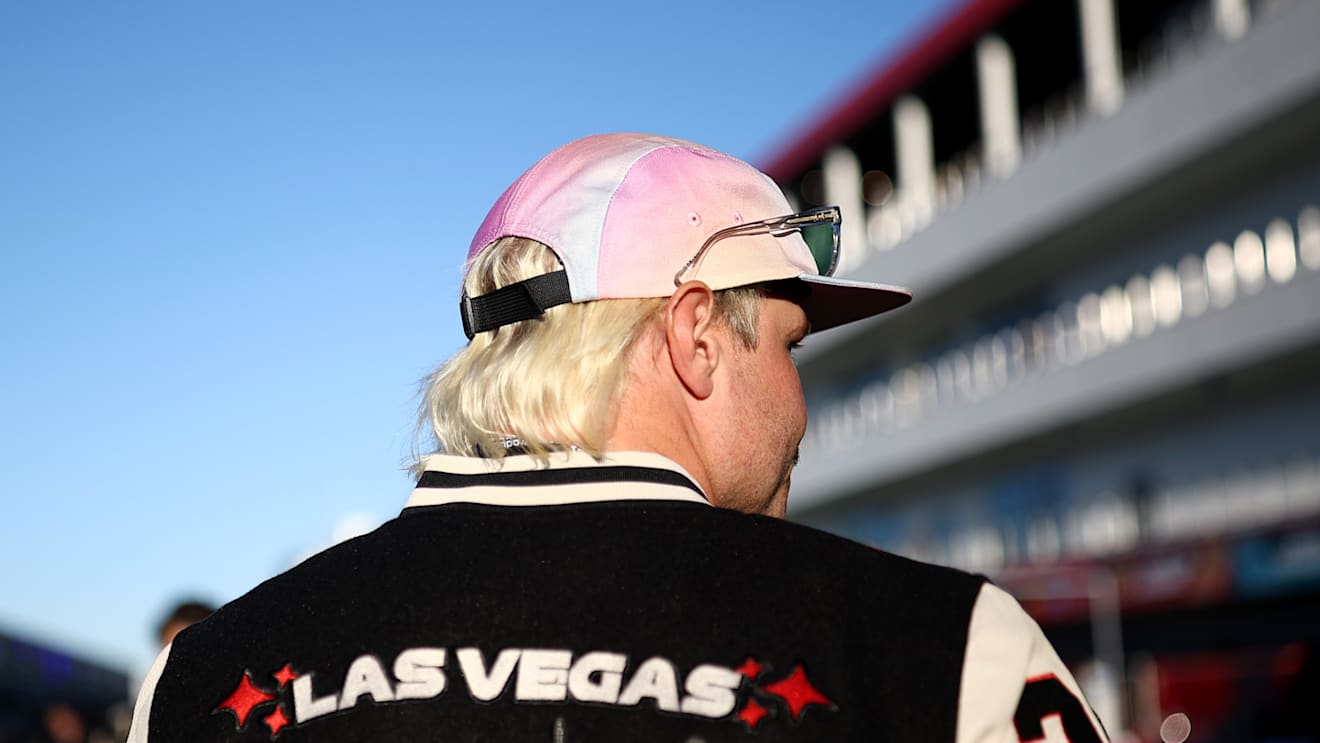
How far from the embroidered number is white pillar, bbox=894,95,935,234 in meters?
29.0

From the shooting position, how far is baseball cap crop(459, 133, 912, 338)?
1.71 meters

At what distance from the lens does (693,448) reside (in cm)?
171

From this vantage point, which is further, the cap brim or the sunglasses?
the cap brim

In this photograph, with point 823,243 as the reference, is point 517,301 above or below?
below

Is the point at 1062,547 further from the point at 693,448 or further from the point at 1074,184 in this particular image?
the point at 693,448

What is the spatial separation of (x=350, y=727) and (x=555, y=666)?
0.23m

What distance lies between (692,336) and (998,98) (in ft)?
86.1

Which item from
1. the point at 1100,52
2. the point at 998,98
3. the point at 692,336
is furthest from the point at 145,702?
the point at 998,98

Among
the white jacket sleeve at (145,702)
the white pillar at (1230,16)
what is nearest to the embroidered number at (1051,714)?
the white jacket sleeve at (145,702)

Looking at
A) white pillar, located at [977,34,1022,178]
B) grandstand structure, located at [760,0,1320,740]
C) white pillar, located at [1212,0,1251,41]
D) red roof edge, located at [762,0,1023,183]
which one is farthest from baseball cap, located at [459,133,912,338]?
white pillar, located at [977,34,1022,178]

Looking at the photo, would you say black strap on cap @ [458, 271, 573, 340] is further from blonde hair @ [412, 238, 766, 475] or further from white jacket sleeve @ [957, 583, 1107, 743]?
white jacket sleeve @ [957, 583, 1107, 743]

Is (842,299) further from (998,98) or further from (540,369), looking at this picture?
(998,98)

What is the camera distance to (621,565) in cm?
150

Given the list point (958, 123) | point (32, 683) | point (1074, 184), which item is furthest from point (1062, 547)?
point (32, 683)
